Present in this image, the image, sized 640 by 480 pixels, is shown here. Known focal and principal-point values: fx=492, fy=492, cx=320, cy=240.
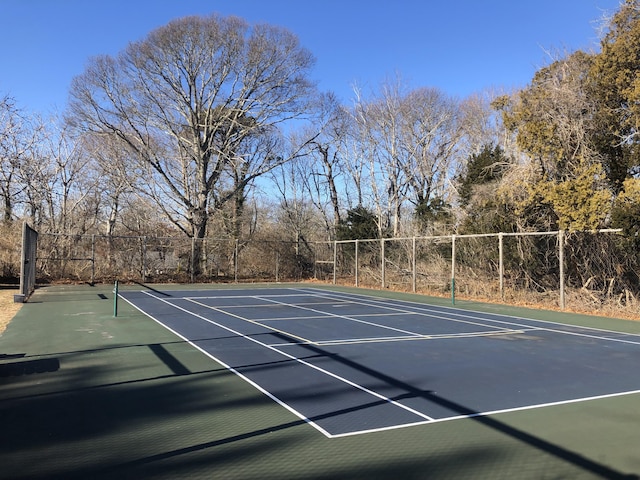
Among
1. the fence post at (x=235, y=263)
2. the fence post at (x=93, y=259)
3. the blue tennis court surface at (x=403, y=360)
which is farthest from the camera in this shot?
the fence post at (x=235, y=263)

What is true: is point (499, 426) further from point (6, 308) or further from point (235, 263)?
point (235, 263)

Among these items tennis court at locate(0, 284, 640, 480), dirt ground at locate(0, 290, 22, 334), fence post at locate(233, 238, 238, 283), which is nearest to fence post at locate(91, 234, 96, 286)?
dirt ground at locate(0, 290, 22, 334)

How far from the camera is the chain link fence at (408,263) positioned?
1520cm

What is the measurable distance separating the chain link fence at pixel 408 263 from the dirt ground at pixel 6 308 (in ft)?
22.3

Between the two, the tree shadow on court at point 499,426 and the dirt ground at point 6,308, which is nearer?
the tree shadow on court at point 499,426

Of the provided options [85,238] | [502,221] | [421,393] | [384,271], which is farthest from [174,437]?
[85,238]

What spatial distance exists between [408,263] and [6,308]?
53.6 ft

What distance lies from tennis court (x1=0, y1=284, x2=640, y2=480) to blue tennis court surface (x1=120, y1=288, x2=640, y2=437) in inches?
1.4

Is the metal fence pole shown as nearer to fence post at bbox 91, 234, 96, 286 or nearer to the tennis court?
fence post at bbox 91, 234, 96, 286

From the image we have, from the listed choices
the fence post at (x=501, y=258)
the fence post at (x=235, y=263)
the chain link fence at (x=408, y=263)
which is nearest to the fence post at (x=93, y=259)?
the chain link fence at (x=408, y=263)

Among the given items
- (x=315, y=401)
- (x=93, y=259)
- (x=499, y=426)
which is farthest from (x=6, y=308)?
(x=499, y=426)

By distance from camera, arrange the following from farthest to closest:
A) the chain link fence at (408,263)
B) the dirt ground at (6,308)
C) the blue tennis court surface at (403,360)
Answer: the chain link fence at (408,263), the dirt ground at (6,308), the blue tennis court surface at (403,360)

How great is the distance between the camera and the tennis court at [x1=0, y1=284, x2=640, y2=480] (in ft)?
12.7

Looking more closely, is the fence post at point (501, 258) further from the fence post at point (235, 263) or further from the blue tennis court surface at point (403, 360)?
the fence post at point (235, 263)
